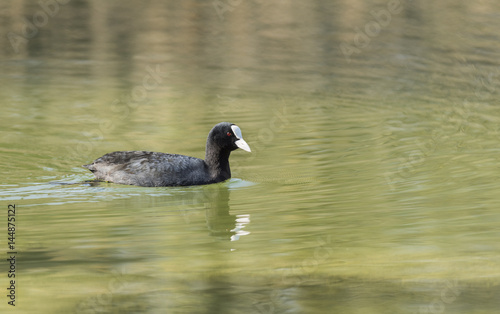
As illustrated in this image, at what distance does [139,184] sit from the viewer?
44.8 ft

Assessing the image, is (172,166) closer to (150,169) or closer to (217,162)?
(150,169)

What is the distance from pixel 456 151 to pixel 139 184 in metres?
5.18

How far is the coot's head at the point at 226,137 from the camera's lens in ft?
45.7

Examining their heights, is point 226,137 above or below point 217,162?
above

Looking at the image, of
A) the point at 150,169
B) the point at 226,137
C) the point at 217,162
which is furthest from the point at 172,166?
the point at 226,137

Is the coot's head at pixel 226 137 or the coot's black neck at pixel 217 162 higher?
the coot's head at pixel 226 137

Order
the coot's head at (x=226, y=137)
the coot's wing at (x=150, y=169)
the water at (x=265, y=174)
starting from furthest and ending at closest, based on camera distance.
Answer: the coot's head at (x=226, y=137)
the coot's wing at (x=150, y=169)
the water at (x=265, y=174)

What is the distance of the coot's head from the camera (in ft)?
45.7

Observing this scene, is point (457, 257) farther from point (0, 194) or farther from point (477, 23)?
point (477, 23)

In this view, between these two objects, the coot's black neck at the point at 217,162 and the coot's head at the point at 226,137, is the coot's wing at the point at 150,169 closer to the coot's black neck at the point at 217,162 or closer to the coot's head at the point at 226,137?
the coot's black neck at the point at 217,162

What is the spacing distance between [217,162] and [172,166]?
2.41ft

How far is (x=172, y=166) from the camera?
1357 centimetres

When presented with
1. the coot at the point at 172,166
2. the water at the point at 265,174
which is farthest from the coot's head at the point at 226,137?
the water at the point at 265,174

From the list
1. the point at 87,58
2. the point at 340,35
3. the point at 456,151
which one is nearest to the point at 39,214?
the point at 456,151
